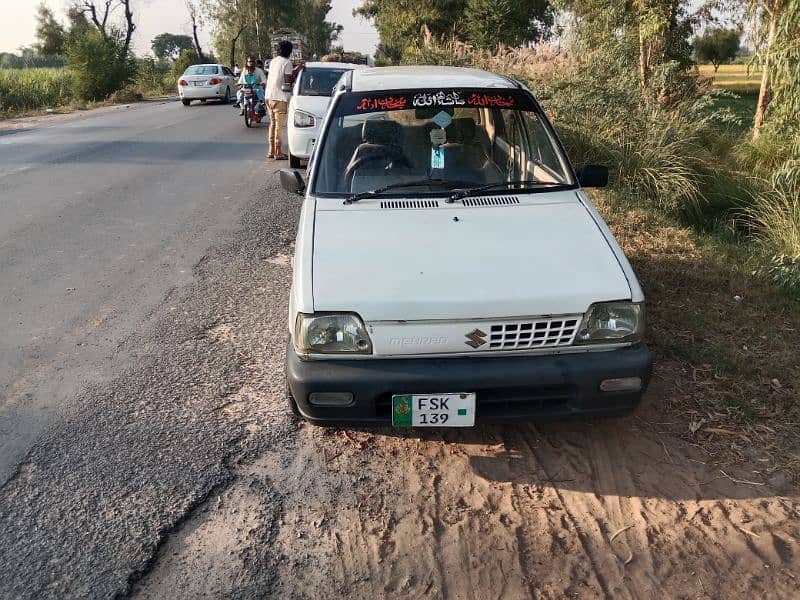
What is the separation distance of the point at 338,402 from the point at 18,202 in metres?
7.33

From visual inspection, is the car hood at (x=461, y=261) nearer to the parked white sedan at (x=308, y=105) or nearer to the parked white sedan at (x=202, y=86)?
the parked white sedan at (x=308, y=105)

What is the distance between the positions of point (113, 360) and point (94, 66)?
2828 cm

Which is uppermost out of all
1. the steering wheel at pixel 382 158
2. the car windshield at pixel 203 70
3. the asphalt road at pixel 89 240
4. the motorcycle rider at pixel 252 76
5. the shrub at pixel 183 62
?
the shrub at pixel 183 62

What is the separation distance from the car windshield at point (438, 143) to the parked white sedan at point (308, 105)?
5.45 meters

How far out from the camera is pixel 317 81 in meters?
11.6

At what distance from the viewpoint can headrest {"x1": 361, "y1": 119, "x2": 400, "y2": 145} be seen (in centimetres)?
430

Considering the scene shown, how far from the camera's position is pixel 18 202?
28.1ft

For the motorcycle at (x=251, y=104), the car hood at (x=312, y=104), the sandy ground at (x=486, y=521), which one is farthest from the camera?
the motorcycle at (x=251, y=104)

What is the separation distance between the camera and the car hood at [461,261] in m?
2.98

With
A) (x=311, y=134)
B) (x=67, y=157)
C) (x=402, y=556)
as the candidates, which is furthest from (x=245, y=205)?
(x=402, y=556)

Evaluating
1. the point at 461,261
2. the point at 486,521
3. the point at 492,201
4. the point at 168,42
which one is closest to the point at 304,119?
the point at 492,201

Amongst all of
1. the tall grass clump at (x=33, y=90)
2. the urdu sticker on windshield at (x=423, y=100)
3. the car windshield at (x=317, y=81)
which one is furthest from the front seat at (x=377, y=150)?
the tall grass clump at (x=33, y=90)

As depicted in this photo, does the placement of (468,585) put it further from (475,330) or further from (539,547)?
(475,330)

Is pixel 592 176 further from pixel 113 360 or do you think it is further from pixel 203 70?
pixel 203 70
